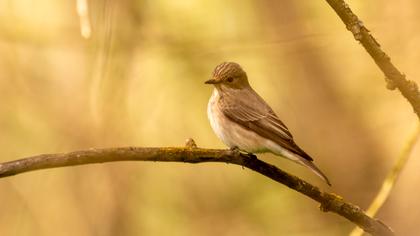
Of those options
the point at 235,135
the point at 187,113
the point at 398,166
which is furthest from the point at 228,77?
the point at 187,113

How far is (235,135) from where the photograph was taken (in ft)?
16.4

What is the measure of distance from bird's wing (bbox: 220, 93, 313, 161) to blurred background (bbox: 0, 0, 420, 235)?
185 centimetres

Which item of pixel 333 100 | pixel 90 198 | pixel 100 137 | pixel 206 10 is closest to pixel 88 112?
pixel 100 137

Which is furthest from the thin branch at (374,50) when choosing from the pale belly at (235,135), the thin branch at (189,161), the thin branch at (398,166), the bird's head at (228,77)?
the bird's head at (228,77)

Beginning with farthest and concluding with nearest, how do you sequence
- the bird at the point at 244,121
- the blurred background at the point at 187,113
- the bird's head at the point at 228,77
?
the blurred background at the point at 187,113, the bird's head at the point at 228,77, the bird at the point at 244,121

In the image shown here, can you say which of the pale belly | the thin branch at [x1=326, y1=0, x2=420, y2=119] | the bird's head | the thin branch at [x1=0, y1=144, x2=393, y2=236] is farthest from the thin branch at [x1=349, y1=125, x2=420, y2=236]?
the thin branch at [x1=326, y1=0, x2=420, y2=119]

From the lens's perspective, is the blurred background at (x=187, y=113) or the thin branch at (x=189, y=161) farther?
the blurred background at (x=187, y=113)

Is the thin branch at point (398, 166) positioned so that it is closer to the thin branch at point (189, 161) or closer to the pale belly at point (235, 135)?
the pale belly at point (235, 135)

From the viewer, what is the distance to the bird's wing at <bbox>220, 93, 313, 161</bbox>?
4832 millimetres

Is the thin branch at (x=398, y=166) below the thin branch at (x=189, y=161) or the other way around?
the other way around

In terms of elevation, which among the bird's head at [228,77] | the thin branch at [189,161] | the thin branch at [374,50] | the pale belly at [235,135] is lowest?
the thin branch at [189,161]

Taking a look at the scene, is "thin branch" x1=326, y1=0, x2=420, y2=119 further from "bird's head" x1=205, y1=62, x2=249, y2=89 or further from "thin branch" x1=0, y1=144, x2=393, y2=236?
"bird's head" x1=205, y1=62, x2=249, y2=89

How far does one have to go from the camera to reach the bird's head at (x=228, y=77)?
5492 mm

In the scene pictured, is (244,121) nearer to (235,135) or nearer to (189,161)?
(235,135)
